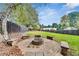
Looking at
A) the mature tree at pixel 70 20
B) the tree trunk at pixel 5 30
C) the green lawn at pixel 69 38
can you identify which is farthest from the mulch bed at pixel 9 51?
the mature tree at pixel 70 20

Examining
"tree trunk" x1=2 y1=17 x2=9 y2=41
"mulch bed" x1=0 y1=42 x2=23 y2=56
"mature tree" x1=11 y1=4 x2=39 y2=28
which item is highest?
"mature tree" x1=11 y1=4 x2=39 y2=28

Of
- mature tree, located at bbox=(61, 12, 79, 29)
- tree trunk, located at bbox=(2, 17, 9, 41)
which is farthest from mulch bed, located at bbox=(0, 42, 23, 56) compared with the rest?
mature tree, located at bbox=(61, 12, 79, 29)

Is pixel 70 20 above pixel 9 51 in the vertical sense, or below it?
above

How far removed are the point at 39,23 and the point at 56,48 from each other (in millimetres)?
301

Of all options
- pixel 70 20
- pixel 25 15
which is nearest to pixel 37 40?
pixel 25 15

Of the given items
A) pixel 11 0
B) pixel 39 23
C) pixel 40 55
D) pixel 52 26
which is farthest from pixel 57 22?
pixel 11 0

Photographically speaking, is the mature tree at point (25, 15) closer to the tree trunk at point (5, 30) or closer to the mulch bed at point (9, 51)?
the tree trunk at point (5, 30)

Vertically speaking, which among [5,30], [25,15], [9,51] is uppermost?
[25,15]

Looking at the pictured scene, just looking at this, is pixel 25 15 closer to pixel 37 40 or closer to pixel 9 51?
pixel 37 40

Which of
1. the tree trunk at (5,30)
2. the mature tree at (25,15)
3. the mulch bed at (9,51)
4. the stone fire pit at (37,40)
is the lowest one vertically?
the mulch bed at (9,51)

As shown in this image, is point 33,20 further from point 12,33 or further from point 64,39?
point 64,39

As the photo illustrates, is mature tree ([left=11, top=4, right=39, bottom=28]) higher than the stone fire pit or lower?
higher

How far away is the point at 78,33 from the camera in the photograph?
5.81 ft

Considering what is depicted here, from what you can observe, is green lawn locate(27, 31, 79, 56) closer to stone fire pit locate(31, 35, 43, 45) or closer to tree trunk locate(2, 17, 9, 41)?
stone fire pit locate(31, 35, 43, 45)
